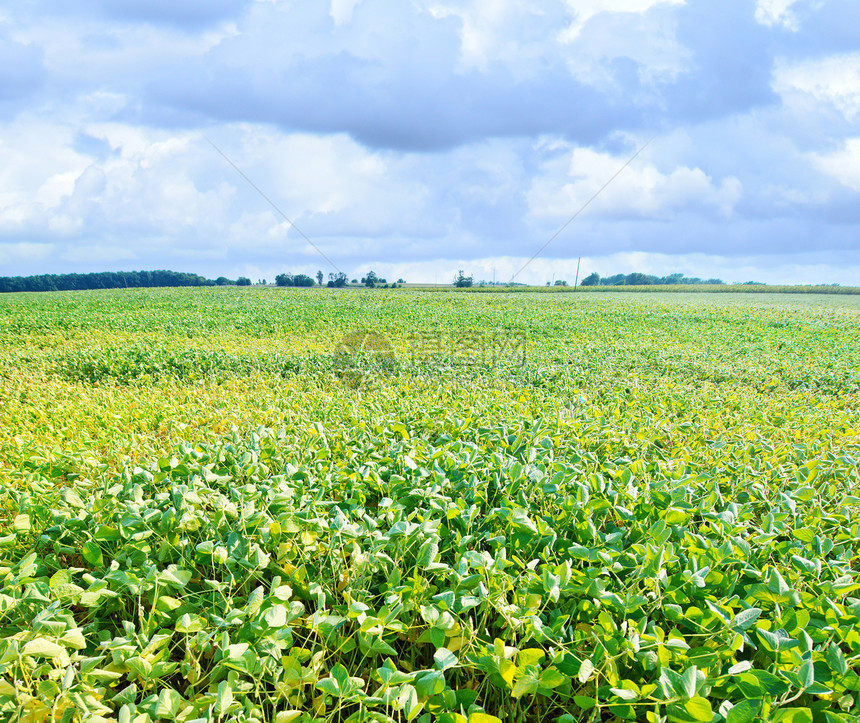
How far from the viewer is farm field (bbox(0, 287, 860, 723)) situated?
1785 millimetres

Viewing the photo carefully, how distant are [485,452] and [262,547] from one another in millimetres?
1716

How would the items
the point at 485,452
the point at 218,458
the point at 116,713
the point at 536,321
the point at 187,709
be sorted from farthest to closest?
the point at 536,321, the point at 485,452, the point at 218,458, the point at 116,713, the point at 187,709

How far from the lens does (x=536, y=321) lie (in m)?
16.0

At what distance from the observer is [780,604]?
7.04ft

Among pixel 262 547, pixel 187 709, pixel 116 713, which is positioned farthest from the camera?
pixel 262 547

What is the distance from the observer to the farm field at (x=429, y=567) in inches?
70.3

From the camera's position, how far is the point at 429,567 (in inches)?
80.7

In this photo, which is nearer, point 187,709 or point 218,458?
point 187,709

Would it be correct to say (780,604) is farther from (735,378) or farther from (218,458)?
(735,378)

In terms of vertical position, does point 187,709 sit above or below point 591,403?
below

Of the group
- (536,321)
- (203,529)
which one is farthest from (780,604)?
(536,321)

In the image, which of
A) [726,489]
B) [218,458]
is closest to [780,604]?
[726,489]

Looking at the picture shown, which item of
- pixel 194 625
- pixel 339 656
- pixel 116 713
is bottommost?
pixel 116 713

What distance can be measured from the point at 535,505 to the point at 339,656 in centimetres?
134
